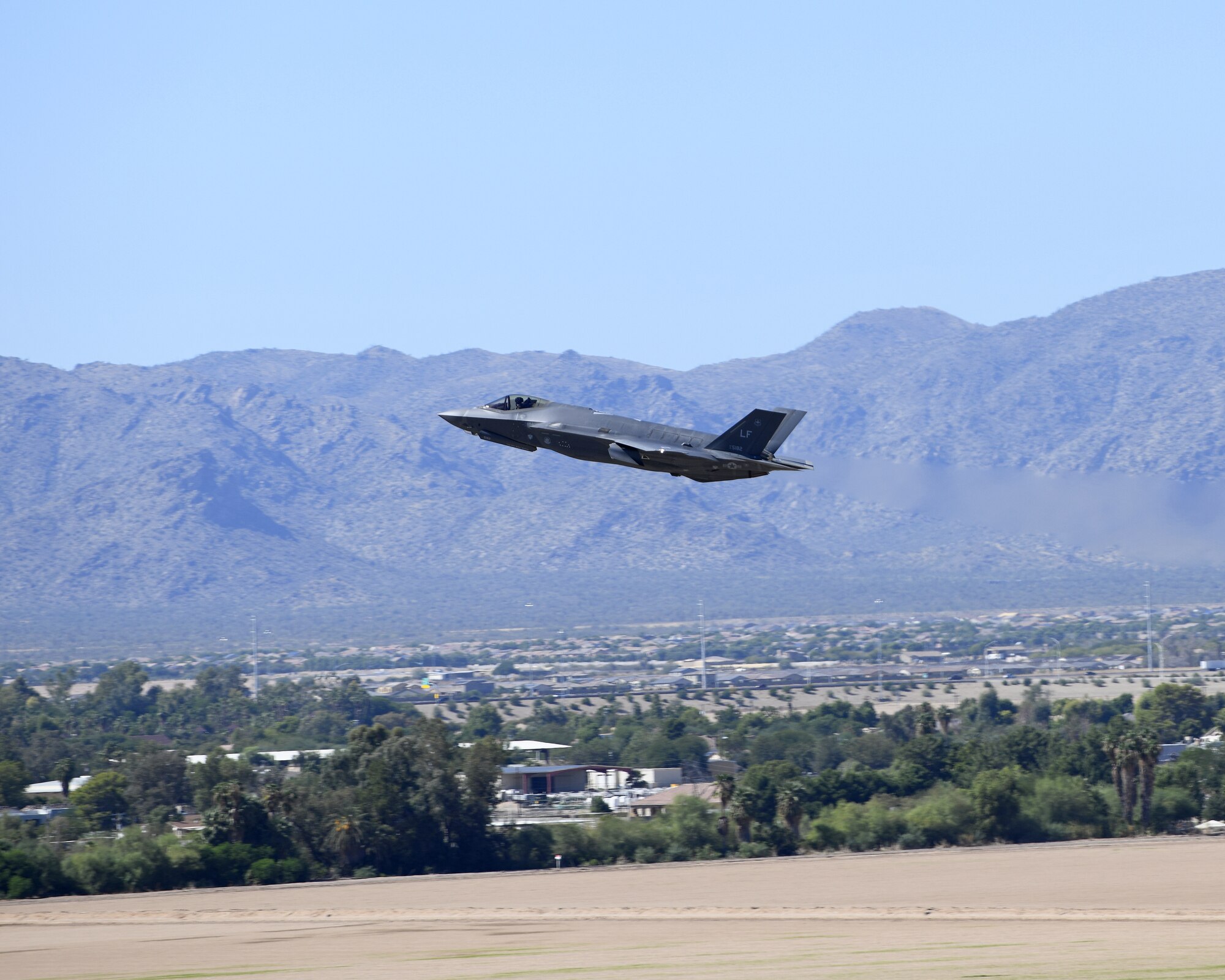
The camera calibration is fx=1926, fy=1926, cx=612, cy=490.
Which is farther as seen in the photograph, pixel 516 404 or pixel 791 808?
pixel 791 808

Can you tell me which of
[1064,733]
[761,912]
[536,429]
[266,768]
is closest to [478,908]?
[761,912]

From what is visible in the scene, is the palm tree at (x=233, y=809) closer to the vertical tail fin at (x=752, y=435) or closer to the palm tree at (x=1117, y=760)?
the palm tree at (x=1117, y=760)

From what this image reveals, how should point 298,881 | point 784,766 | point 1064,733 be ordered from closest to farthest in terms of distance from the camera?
point 298,881, point 784,766, point 1064,733

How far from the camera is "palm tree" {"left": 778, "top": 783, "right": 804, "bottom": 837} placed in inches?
4464

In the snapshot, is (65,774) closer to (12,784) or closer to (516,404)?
(12,784)

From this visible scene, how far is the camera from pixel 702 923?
8519 centimetres

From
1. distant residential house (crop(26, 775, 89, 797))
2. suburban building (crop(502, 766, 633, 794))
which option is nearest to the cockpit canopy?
suburban building (crop(502, 766, 633, 794))

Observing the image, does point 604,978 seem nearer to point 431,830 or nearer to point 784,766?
point 431,830

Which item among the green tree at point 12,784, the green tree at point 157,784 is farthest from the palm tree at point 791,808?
the green tree at point 12,784

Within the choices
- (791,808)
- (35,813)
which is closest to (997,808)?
(791,808)

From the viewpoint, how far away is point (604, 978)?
65.6 m

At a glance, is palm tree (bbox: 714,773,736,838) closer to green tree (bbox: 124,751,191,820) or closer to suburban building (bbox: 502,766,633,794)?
suburban building (bbox: 502,766,633,794)

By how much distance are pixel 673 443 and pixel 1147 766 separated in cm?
7369

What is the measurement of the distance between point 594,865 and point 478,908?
15.6 metres
